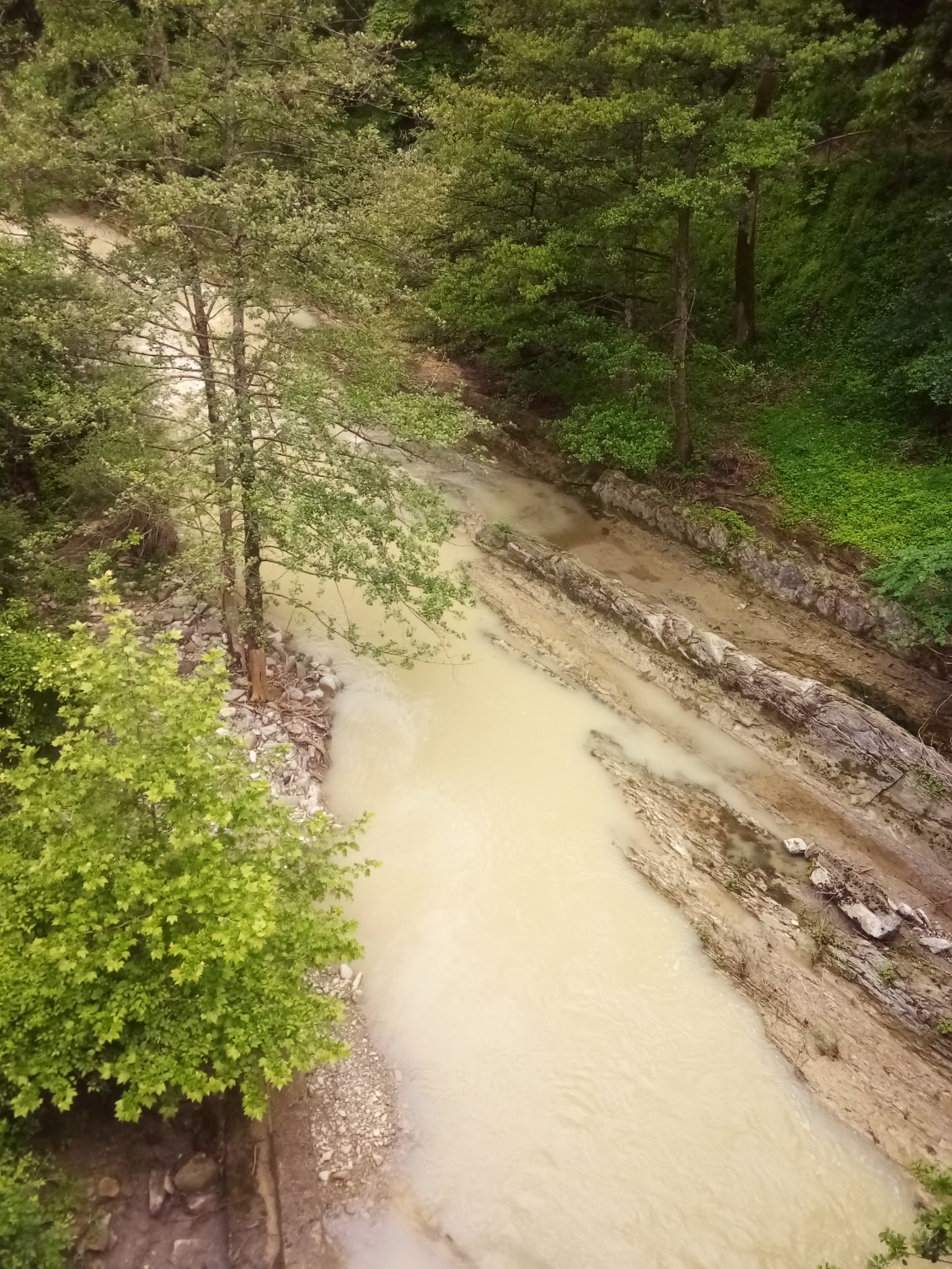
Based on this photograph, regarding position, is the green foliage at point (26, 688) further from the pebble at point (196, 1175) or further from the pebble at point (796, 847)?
the pebble at point (796, 847)

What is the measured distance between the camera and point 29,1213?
17.9 ft

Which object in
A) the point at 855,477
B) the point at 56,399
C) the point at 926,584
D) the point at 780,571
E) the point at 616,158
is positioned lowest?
the point at 780,571

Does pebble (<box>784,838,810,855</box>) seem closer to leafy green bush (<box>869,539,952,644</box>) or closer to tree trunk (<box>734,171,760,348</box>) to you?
leafy green bush (<box>869,539,952,644</box>)

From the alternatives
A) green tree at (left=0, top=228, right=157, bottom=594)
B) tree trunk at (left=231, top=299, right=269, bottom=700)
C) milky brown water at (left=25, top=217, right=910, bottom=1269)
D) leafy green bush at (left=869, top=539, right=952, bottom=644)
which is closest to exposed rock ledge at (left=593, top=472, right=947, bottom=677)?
leafy green bush at (left=869, top=539, right=952, bottom=644)

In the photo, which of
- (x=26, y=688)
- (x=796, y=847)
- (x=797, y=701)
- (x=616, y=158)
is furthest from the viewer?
(x=616, y=158)

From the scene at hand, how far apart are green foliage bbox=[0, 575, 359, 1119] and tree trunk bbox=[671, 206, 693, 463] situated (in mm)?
11767

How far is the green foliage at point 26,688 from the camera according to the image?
8656 mm

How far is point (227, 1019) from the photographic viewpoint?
6176 mm

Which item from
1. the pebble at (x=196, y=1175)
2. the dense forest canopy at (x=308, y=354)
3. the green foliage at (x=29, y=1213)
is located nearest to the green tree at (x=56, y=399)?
the dense forest canopy at (x=308, y=354)

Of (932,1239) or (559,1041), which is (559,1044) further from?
(932,1239)

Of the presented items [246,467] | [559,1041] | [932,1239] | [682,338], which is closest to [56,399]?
[246,467]

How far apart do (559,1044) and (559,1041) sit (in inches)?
1.2

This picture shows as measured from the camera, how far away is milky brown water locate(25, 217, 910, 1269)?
290 inches

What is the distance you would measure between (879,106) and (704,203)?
5655mm
